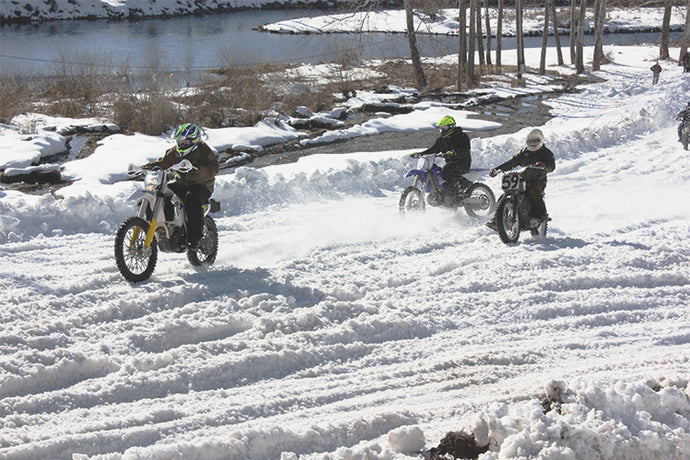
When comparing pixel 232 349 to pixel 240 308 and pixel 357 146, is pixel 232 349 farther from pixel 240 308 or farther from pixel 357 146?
pixel 357 146

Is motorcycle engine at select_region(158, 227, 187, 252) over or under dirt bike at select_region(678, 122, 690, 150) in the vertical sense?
under


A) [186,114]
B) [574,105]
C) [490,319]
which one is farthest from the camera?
[574,105]

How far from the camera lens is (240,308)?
275 inches

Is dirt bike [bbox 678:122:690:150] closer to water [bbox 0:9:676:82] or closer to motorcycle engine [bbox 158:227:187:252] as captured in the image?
motorcycle engine [bbox 158:227:187:252]

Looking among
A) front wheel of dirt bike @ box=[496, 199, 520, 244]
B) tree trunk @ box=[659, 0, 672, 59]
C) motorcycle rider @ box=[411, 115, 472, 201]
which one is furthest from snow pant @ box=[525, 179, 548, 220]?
tree trunk @ box=[659, 0, 672, 59]

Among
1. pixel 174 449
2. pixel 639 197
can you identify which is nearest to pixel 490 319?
pixel 174 449

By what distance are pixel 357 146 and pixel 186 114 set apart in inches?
212

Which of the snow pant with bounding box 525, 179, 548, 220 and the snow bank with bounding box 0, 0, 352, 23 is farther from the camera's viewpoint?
the snow bank with bounding box 0, 0, 352, 23

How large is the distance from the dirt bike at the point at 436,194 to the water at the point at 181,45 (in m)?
14.5

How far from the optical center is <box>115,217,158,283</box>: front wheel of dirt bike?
730 cm

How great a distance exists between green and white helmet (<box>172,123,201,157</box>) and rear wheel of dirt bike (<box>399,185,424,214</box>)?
12.7 ft

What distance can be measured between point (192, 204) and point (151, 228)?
629mm

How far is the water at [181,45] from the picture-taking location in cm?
2761

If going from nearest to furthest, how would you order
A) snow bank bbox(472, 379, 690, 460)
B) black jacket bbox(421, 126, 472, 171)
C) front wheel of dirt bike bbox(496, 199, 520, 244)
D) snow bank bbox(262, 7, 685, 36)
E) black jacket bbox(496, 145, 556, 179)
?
snow bank bbox(472, 379, 690, 460) < front wheel of dirt bike bbox(496, 199, 520, 244) < black jacket bbox(496, 145, 556, 179) < black jacket bbox(421, 126, 472, 171) < snow bank bbox(262, 7, 685, 36)
